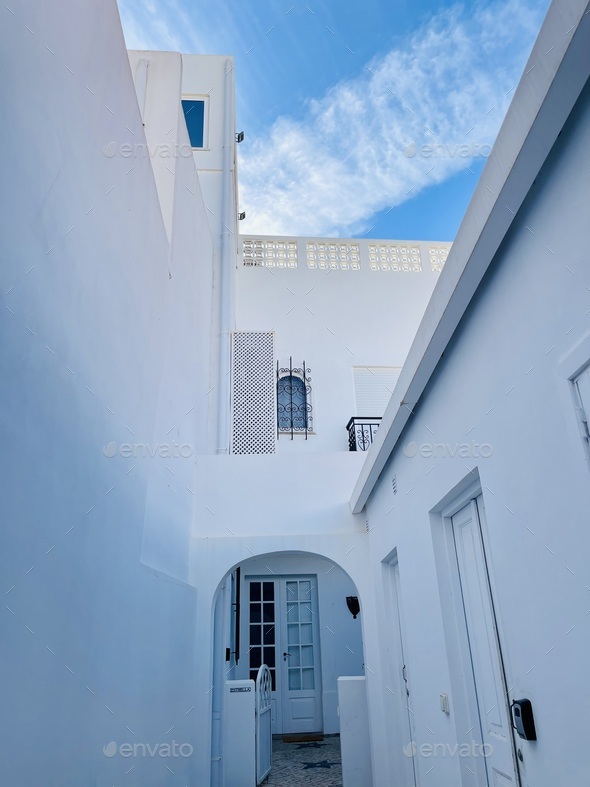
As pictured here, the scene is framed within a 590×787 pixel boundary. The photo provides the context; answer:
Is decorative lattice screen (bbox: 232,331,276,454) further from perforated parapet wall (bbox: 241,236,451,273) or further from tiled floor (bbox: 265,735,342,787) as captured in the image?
tiled floor (bbox: 265,735,342,787)

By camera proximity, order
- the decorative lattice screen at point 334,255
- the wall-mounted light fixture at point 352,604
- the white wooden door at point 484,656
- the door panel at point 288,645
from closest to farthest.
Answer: the white wooden door at point 484,656 < the wall-mounted light fixture at point 352,604 < the door panel at point 288,645 < the decorative lattice screen at point 334,255

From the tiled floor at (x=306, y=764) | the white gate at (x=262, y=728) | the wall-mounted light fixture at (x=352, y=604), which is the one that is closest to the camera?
the white gate at (x=262, y=728)

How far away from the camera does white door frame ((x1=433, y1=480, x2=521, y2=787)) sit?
Result: 289 cm

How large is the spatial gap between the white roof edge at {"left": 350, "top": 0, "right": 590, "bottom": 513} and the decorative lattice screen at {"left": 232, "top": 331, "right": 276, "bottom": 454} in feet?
14.9

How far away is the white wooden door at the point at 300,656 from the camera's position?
8695 mm

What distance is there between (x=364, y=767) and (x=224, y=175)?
770cm

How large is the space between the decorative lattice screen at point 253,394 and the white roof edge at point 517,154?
14.9ft

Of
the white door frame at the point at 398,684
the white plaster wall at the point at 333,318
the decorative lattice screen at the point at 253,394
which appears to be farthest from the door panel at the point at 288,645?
the white door frame at the point at 398,684

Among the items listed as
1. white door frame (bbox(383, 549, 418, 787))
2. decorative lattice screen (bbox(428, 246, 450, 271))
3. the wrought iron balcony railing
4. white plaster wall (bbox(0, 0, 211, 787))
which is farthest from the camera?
decorative lattice screen (bbox(428, 246, 450, 271))

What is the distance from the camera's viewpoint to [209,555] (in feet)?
19.6

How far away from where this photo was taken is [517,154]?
1.77 metres

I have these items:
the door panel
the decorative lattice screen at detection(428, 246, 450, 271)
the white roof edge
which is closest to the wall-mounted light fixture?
the door panel

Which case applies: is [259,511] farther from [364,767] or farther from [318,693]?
[318,693]

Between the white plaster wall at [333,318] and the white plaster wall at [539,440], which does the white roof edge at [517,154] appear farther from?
the white plaster wall at [333,318]
